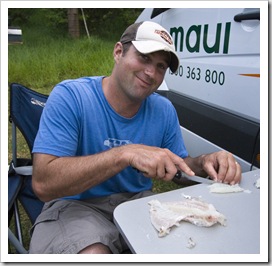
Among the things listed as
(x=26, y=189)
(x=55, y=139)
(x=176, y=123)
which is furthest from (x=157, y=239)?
(x=26, y=189)

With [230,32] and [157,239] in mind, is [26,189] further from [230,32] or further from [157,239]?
[230,32]

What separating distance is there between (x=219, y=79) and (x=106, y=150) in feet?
3.98

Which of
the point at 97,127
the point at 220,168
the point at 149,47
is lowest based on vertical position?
the point at 220,168

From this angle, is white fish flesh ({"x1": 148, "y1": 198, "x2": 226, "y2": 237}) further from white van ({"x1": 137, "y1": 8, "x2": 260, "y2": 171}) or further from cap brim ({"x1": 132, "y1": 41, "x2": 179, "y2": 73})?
white van ({"x1": 137, "y1": 8, "x2": 260, "y2": 171})

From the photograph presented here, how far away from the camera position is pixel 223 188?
1327mm

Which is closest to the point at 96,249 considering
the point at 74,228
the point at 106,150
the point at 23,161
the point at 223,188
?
the point at 74,228

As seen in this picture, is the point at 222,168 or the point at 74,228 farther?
the point at 222,168

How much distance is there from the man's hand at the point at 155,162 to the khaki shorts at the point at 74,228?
339 mm

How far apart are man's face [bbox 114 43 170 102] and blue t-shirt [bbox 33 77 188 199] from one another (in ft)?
0.41

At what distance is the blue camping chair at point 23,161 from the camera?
74.9 inches

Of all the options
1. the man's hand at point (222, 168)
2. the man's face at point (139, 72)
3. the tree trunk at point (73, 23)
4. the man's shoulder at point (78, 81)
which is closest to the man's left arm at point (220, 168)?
the man's hand at point (222, 168)

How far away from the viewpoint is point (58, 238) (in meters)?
1.33

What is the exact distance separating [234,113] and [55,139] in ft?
4.31

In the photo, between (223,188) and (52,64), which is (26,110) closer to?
(223,188)
